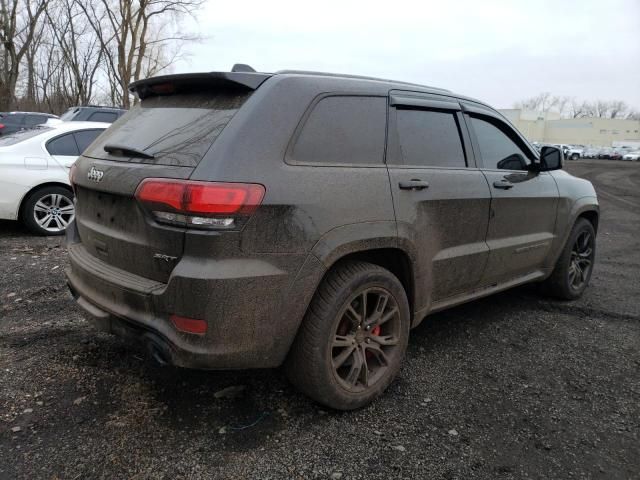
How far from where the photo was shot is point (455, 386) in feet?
10.5

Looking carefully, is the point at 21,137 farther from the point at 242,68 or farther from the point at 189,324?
the point at 189,324

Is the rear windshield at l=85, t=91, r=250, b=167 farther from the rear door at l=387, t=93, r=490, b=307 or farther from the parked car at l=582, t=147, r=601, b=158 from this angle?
the parked car at l=582, t=147, r=601, b=158

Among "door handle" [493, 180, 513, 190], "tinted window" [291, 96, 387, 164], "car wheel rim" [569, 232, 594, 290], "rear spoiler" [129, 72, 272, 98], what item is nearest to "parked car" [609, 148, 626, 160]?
"car wheel rim" [569, 232, 594, 290]

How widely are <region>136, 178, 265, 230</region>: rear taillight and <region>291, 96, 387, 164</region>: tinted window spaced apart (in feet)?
1.25

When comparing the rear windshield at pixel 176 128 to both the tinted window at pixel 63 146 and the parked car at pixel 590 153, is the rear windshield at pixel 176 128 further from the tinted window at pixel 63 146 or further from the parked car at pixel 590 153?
the parked car at pixel 590 153

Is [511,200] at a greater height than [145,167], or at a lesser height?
lesser

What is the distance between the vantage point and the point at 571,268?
489 cm

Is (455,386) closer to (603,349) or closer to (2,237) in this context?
(603,349)

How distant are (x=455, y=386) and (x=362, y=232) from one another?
1267 millimetres

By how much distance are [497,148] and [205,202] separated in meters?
2.58

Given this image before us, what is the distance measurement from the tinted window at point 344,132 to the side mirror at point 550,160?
1865mm

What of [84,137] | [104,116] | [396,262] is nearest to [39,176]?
[84,137]

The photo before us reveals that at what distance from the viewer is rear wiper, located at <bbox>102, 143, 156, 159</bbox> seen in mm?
2523

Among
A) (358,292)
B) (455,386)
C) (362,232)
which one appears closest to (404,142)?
(362,232)
